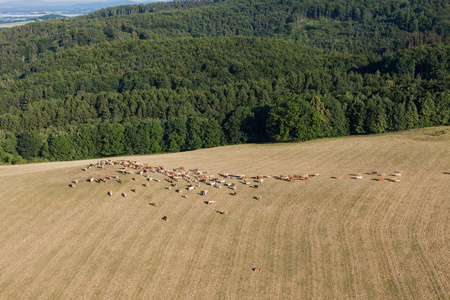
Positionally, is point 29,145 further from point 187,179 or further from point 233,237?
point 233,237

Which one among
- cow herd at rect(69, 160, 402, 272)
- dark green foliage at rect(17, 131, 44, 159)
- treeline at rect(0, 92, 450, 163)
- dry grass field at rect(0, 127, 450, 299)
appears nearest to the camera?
dry grass field at rect(0, 127, 450, 299)

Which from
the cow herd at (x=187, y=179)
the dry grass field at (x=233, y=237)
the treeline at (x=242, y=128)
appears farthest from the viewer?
the treeline at (x=242, y=128)

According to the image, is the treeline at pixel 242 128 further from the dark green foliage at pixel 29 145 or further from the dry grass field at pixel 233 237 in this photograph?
the dry grass field at pixel 233 237

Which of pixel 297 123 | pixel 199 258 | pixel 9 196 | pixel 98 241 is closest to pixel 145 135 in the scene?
pixel 297 123

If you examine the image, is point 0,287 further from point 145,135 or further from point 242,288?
point 145,135

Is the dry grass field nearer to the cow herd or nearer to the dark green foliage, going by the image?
the cow herd

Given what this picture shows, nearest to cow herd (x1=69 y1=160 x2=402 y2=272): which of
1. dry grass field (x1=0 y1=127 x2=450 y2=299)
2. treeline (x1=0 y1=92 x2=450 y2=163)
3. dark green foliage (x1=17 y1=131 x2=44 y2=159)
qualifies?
dry grass field (x1=0 y1=127 x2=450 y2=299)

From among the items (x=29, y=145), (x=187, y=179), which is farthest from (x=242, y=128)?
(x=29, y=145)

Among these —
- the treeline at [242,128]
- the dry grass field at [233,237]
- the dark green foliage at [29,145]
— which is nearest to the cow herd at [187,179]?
the dry grass field at [233,237]
